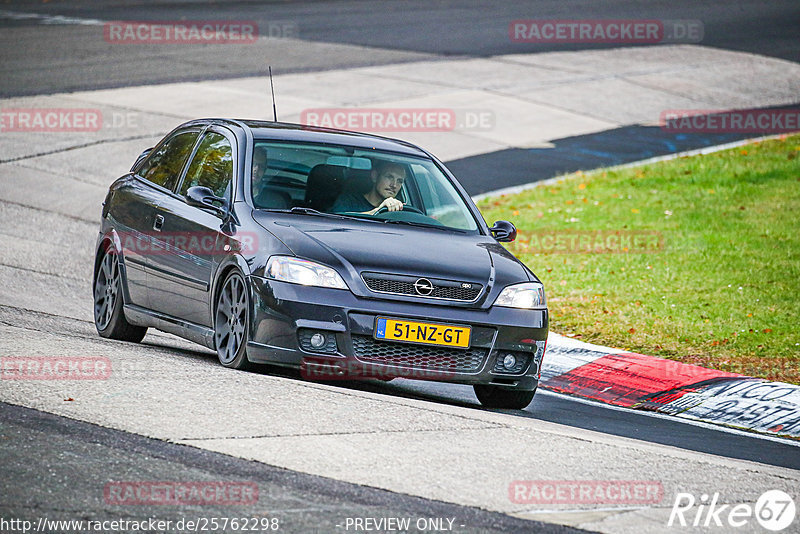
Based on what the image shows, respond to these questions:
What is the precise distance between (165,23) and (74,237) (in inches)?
606

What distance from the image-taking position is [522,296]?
316 inches

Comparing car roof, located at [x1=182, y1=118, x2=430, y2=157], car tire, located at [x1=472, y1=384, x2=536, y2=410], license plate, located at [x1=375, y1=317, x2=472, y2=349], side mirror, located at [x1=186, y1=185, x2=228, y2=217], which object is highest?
car roof, located at [x1=182, y1=118, x2=430, y2=157]

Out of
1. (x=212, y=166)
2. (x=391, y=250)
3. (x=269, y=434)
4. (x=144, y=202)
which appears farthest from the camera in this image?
(x=144, y=202)

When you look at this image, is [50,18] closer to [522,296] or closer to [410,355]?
[522,296]

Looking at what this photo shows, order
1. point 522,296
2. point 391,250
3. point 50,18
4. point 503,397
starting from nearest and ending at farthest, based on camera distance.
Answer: point 391,250 < point 522,296 < point 503,397 < point 50,18

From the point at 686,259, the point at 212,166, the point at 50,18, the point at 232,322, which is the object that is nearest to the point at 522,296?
the point at 232,322

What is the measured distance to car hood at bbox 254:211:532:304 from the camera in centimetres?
770

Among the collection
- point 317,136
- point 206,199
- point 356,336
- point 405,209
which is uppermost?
point 317,136

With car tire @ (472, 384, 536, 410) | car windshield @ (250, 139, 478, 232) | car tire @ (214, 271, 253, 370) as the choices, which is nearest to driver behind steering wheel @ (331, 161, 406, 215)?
car windshield @ (250, 139, 478, 232)

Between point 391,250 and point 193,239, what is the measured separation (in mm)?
1495

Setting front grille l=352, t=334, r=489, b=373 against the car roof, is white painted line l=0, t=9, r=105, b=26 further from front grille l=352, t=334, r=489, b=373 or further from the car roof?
front grille l=352, t=334, r=489, b=373

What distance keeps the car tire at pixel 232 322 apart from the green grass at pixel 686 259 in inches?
147

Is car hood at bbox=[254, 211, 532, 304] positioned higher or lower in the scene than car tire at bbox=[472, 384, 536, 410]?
higher

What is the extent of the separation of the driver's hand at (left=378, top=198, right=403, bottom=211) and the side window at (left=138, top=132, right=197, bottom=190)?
62.0 inches
